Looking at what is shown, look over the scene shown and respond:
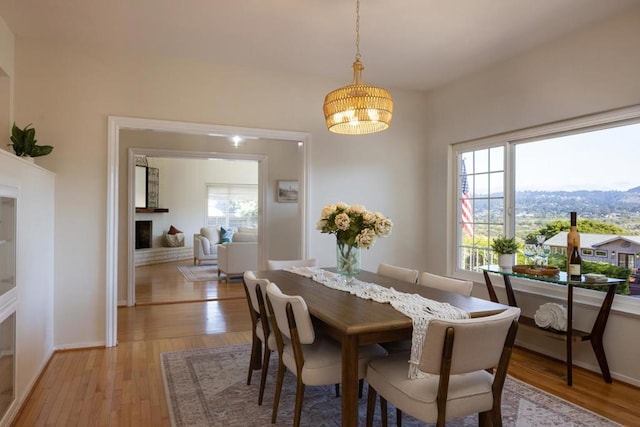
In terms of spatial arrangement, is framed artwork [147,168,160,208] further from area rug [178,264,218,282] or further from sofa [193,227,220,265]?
area rug [178,264,218,282]

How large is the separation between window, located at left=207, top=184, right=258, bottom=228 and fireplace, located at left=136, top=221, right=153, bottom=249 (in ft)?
5.57

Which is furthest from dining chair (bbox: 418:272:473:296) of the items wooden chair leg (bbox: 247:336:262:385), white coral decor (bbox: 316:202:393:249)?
wooden chair leg (bbox: 247:336:262:385)

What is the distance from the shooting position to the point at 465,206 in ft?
15.4

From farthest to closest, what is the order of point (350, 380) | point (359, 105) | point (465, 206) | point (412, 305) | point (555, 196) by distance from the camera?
1. point (465, 206)
2. point (555, 196)
3. point (359, 105)
4. point (412, 305)
5. point (350, 380)

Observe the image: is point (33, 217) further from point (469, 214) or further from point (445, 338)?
point (469, 214)

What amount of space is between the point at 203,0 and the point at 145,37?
0.93 meters

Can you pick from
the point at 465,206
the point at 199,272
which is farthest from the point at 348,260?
the point at 199,272

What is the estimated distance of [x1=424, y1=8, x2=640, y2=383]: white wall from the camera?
3.04 meters

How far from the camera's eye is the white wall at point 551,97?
3.04 m

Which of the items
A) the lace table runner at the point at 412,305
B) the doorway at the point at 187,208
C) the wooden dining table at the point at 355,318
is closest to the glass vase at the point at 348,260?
the lace table runner at the point at 412,305

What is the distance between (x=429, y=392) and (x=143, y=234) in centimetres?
933

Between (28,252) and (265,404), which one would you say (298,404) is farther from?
(28,252)

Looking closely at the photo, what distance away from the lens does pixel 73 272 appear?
Result: 3.67m

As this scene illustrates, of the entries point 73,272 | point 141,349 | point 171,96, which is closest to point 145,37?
point 171,96
